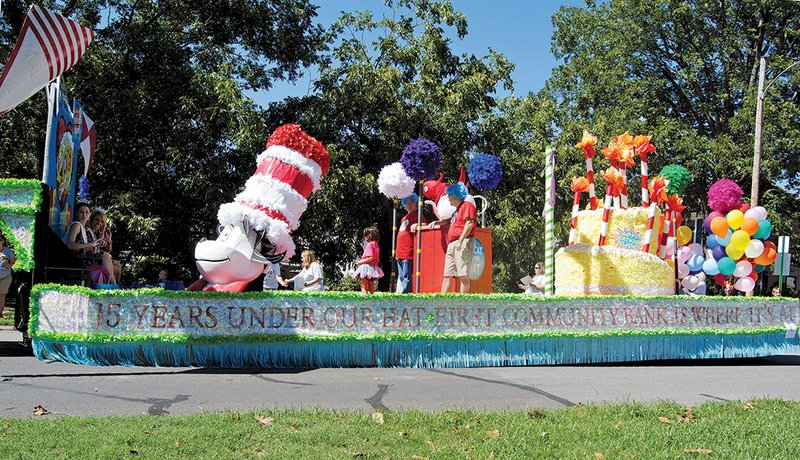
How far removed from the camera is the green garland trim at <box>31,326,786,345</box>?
7398 millimetres

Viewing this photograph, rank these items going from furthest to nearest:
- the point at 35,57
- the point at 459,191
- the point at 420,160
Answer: the point at 420,160 → the point at 459,191 → the point at 35,57

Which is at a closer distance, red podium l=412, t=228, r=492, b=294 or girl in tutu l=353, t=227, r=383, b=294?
red podium l=412, t=228, r=492, b=294

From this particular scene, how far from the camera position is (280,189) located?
8336 millimetres

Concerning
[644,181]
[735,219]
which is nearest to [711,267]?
[735,219]

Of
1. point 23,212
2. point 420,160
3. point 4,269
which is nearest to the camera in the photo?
point 23,212

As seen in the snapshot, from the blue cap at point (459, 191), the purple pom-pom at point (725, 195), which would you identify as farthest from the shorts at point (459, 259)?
the purple pom-pom at point (725, 195)

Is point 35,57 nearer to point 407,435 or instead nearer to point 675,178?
point 407,435

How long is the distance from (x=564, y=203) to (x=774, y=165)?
7.41 metres

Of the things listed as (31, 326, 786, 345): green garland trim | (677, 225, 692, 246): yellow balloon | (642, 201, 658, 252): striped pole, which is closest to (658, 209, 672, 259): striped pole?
(642, 201, 658, 252): striped pole

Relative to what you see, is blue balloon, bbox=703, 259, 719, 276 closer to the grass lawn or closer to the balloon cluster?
the balloon cluster

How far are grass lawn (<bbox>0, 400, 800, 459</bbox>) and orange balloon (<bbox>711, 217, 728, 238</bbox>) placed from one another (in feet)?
29.1

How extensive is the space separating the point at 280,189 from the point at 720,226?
30.8ft

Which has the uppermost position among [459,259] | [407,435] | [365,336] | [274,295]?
[459,259]

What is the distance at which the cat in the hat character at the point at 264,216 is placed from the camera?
793cm
